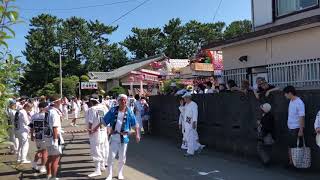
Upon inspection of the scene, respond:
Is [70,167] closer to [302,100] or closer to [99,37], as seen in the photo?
[302,100]

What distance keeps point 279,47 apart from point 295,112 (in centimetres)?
462

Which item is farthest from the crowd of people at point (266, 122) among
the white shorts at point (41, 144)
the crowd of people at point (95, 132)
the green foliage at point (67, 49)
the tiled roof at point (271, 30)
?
the green foliage at point (67, 49)

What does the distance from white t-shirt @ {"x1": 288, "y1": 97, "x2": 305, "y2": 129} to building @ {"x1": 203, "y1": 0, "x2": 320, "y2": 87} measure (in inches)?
106

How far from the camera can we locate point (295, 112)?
10930mm

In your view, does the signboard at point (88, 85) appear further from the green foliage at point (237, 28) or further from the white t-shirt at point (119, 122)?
the white t-shirt at point (119, 122)

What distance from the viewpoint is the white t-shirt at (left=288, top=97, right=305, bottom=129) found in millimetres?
10820

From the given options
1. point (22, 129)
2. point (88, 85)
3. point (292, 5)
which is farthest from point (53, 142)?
point (88, 85)

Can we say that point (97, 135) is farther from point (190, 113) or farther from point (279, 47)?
point (279, 47)

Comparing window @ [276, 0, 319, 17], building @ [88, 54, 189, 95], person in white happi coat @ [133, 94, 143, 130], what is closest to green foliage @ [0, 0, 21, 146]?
window @ [276, 0, 319, 17]

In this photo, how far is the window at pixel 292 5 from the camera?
15008 millimetres

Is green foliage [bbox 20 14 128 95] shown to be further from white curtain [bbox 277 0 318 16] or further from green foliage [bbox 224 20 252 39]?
white curtain [bbox 277 0 318 16]

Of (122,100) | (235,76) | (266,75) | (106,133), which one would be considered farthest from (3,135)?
(235,76)

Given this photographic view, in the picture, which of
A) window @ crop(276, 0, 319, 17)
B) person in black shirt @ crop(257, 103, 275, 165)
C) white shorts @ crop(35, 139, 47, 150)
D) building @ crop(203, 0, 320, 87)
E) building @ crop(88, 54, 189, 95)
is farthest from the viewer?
building @ crop(88, 54, 189, 95)

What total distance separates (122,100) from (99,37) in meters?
70.5
